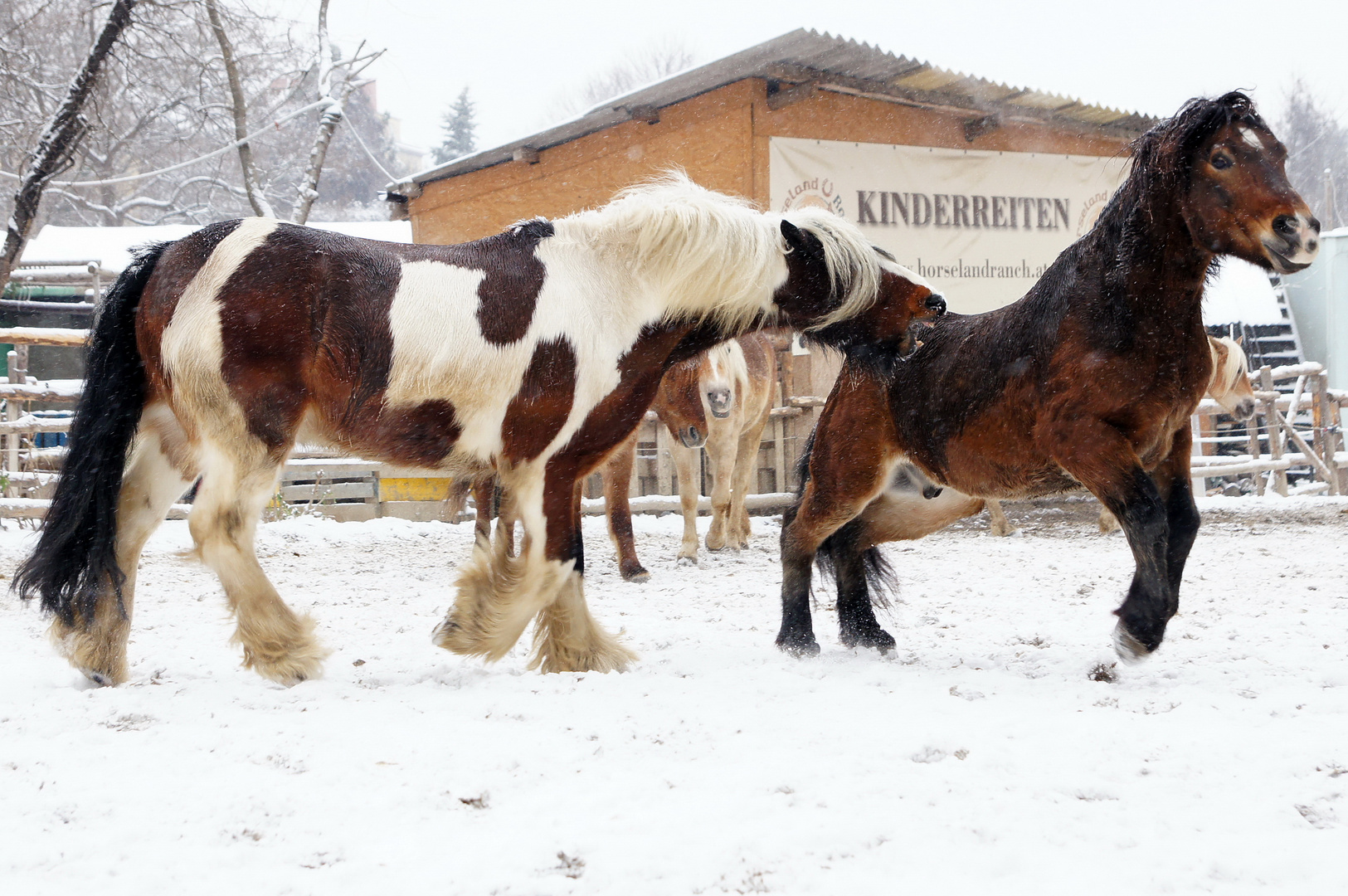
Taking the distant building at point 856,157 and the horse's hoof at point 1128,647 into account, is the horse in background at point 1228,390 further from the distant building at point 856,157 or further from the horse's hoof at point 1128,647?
the horse's hoof at point 1128,647

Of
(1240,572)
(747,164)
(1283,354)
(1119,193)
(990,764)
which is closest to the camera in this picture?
(990,764)

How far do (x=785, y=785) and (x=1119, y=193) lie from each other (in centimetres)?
255

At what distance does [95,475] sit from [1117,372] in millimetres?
3340

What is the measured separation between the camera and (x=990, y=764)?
237 centimetres

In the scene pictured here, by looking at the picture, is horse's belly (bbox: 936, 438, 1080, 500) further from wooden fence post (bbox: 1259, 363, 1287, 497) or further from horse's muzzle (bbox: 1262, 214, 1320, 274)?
wooden fence post (bbox: 1259, 363, 1287, 497)

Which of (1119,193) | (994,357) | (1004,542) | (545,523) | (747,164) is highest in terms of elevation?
(747,164)

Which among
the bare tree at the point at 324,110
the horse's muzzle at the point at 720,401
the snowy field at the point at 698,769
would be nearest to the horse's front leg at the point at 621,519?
the horse's muzzle at the point at 720,401

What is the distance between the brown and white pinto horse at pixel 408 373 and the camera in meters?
3.12

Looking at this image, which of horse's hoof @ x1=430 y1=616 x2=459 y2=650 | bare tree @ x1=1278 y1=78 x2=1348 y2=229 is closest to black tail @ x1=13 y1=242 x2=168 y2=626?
horse's hoof @ x1=430 y1=616 x2=459 y2=650

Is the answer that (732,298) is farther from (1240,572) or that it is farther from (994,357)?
(1240,572)

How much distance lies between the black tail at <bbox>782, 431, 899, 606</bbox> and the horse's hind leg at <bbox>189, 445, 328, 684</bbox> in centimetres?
203

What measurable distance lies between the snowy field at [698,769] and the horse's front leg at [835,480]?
9.8 inches

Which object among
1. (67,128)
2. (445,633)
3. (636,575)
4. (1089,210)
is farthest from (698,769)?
(1089,210)

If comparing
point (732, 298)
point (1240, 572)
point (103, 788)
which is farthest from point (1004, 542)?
point (103, 788)
